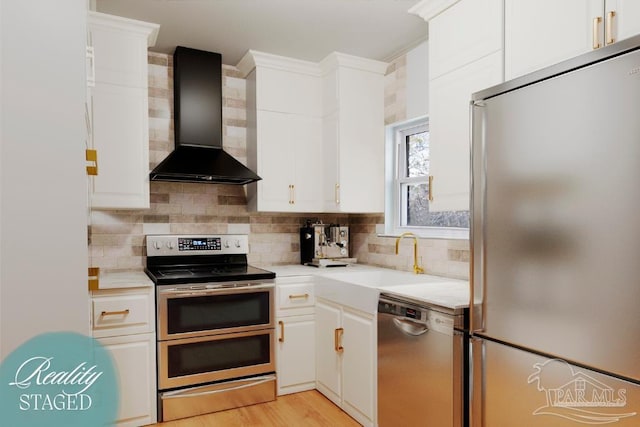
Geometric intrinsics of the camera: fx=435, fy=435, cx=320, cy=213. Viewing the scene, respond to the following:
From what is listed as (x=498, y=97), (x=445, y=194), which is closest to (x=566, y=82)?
(x=498, y=97)

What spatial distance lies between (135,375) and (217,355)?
1.62 feet

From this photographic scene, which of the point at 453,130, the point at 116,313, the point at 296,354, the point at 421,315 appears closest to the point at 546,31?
the point at 453,130

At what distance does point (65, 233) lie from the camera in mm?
1302

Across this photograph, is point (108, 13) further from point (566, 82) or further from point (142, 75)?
point (566, 82)

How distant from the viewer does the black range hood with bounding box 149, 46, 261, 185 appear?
3.13 metres

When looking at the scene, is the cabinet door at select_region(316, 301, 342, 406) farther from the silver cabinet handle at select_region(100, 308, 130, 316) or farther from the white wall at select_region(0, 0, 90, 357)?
the white wall at select_region(0, 0, 90, 357)

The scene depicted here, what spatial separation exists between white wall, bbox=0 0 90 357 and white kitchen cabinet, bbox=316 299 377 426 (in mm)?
1587

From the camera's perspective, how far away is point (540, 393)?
4.70 ft

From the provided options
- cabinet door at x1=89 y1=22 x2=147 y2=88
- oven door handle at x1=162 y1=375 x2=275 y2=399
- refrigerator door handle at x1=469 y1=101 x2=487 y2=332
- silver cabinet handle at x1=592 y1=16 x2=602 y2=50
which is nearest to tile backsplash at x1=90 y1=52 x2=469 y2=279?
cabinet door at x1=89 y1=22 x2=147 y2=88

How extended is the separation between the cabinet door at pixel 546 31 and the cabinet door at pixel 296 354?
206cm

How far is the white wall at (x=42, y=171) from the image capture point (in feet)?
4.00

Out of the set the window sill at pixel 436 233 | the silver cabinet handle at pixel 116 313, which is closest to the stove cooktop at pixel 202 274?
the silver cabinet handle at pixel 116 313

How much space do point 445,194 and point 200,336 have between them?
174 centimetres

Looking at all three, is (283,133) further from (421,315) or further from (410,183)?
(421,315)
